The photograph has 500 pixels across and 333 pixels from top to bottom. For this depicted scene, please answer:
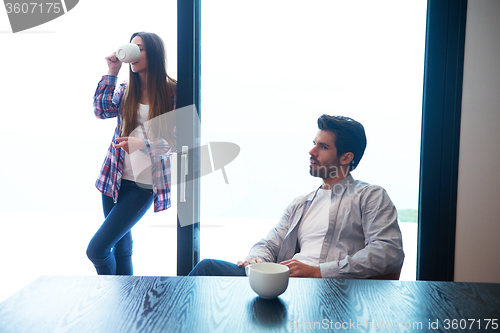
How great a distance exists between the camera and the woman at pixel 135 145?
1.83 meters

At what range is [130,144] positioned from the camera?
5.90 feet

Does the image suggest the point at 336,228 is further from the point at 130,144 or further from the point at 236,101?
the point at 130,144

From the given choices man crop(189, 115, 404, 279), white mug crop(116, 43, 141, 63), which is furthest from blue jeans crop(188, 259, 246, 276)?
white mug crop(116, 43, 141, 63)

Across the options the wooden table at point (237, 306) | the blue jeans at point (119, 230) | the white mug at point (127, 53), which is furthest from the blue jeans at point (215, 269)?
the white mug at point (127, 53)

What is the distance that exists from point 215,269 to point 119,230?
0.65 meters

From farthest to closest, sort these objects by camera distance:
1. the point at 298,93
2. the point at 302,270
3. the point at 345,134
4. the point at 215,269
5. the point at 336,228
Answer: the point at 298,93 < the point at 345,134 < the point at 336,228 < the point at 215,269 < the point at 302,270

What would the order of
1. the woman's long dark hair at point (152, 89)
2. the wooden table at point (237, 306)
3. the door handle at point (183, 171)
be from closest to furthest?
1. the wooden table at point (237, 306)
2. the woman's long dark hair at point (152, 89)
3. the door handle at point (183, 171)

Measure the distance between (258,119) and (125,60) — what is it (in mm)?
799

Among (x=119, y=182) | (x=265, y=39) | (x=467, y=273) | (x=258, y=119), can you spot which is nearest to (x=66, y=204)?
(x=119, y=182)

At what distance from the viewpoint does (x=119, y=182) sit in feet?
6.03

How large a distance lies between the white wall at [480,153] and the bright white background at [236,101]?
0.25 metres

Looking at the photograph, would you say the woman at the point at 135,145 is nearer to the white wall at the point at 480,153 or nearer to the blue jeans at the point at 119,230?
the blue jeans at the point at 119,230

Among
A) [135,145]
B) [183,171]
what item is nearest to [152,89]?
[135,145]

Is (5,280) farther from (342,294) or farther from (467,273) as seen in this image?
(467,273)
